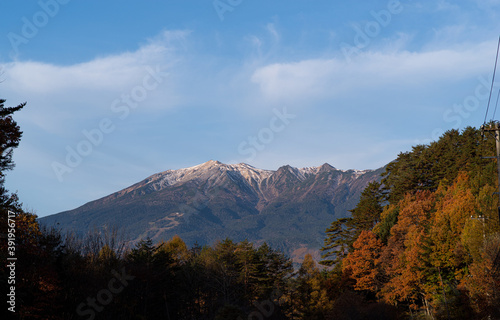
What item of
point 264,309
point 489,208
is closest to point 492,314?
point 489,208

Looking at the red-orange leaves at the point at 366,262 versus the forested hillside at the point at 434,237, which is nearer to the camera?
the forested hillside at the point at 434,237

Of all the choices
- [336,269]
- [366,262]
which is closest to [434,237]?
[366,262]

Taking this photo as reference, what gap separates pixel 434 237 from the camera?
204 ft

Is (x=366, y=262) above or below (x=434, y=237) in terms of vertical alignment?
below

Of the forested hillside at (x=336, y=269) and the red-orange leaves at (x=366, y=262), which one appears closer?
the forested hillside at (x=336, y=269)

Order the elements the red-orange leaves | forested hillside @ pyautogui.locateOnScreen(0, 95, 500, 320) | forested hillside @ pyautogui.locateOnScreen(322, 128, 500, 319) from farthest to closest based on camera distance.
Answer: the red-orange leaves
forested hillside @ pyautogui.locateOnScreen(322, 128, 500, 319)
forested hillside @ pyautogui.locateOnScreen(0, 95, 500, 320)

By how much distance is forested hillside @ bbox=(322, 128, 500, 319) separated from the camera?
5288 centimetres

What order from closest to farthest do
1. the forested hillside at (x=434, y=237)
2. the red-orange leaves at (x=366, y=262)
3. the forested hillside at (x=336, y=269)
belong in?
the forested hillside at (x=336, y=269), the forested hillside at (x=434, y=237), the red-orange leaves at (x=366, y=262)

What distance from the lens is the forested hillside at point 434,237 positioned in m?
52.9

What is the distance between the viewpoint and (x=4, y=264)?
34.4 metres

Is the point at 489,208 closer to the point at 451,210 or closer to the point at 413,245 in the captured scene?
the point at 451,210

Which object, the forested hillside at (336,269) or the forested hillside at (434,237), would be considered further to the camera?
the forested hillside at (434,237)

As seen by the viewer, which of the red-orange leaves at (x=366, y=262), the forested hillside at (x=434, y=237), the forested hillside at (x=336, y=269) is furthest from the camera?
the red-orange leaves at (x=366, y=262)

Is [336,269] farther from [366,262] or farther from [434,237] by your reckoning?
[434,237]
